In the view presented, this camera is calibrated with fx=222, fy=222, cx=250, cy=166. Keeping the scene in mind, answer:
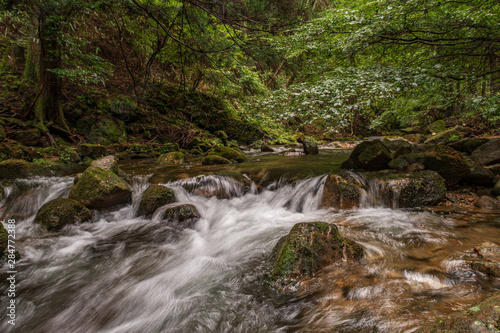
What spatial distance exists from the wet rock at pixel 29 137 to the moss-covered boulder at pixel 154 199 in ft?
19.5

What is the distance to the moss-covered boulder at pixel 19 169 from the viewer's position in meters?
5.48

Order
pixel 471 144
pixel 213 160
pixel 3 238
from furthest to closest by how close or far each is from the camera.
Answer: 1. pixel 213 160
2. pixel 471 144
3. pixel 3 238

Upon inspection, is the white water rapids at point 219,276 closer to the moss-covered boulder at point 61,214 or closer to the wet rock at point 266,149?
the moss-covered boulder at point 61,214

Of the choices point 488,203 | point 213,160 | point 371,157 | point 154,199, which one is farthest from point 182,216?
point 488,203

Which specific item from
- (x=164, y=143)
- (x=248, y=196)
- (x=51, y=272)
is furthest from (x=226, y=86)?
(x=51, y=272)

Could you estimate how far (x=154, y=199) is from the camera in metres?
4.80

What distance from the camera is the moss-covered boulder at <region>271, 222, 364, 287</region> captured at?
7.92 feet

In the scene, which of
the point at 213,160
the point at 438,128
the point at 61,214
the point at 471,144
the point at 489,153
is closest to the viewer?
the point at 61,214

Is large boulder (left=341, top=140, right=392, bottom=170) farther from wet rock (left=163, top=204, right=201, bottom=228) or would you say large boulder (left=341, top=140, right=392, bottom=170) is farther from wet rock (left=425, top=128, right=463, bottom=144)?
wet rock (left=425, top=128, right=463, bottom=144)

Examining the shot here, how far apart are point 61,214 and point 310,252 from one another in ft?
14.7

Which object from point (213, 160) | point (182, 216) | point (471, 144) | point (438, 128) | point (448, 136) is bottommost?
point (182, 216)

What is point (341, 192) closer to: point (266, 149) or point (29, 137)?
point (266, 149)

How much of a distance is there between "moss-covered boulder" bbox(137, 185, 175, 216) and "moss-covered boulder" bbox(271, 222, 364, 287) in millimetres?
3214

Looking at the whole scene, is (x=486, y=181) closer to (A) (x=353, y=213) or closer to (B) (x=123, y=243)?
(A) (x=353, y=213)
